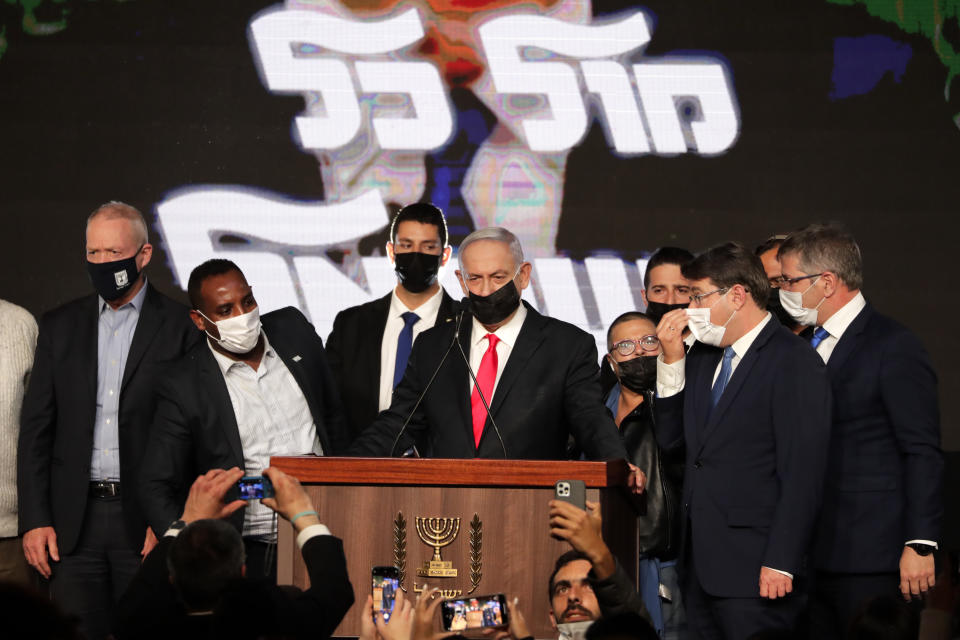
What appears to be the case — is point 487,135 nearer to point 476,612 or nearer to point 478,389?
point 478,389

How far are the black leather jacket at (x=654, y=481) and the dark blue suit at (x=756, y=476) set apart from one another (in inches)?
17.0

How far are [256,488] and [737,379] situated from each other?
1584mm

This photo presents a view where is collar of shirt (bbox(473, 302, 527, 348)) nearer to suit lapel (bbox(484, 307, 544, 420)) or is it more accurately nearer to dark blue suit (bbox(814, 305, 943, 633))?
suit lapel (bbox(484, 307, 544, 420))

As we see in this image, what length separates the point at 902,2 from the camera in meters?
6.31

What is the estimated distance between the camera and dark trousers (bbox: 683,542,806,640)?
3.83 m

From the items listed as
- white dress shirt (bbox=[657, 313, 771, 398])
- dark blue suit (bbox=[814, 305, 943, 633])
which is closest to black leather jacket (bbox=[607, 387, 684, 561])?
white dress shirt (bbox=[657, 313, 771, 398])

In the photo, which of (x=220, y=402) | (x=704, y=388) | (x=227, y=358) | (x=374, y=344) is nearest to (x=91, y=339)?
(x=227, y=358)

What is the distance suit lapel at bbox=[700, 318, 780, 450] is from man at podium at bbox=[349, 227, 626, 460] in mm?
322

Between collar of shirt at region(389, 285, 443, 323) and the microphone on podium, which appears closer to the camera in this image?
the microphone on podium

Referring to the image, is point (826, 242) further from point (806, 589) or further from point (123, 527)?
point (123, 527)

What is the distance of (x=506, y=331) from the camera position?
4254 mm

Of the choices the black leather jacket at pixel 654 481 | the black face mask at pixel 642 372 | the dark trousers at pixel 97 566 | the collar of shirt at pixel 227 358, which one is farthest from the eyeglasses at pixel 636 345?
the dark trousers at pixel 97 566

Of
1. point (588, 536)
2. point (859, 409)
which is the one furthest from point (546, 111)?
point (588, 536)

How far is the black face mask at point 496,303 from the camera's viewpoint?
4195 mm
